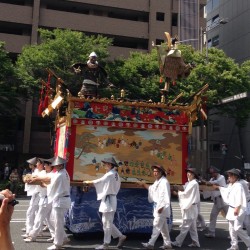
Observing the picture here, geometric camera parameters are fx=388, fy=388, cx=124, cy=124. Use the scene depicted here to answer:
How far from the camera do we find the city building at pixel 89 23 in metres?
31.4

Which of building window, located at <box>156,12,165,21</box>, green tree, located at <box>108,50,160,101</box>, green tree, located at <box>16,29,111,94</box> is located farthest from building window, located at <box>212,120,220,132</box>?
green tree, located at <box>16,29,111,94</box>

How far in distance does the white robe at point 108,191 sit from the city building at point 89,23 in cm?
2250

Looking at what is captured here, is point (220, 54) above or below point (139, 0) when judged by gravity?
below

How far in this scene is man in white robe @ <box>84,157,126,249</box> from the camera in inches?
303

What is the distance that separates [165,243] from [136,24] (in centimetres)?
2886

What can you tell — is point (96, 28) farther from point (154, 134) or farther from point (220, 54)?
point (154, 134)

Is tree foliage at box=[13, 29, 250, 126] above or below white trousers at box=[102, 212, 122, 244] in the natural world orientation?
above

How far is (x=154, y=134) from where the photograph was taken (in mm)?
9070

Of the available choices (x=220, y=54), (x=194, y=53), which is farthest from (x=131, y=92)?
(x=220, y=54)

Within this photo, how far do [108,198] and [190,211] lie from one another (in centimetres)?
196

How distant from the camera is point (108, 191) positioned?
777 centimetres

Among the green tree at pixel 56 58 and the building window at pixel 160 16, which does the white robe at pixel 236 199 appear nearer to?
the green tree at pixel 56 58

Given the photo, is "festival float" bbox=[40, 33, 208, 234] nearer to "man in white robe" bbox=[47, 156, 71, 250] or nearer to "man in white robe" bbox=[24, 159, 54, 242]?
"man in white robe" bbox=[24, 159, 54, 242]

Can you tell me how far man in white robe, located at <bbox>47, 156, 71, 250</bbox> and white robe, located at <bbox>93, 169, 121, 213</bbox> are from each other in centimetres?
64
